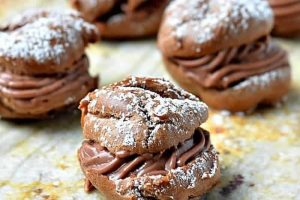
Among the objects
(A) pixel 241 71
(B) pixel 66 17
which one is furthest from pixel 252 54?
(B) pixel 66 17

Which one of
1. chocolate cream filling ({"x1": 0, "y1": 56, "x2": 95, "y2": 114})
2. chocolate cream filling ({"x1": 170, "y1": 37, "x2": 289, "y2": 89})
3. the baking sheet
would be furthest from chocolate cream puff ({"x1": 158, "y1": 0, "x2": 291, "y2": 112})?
chocolate cream filling ({"x1": 0, "y1": 56, "x2": 95, "y2": 114})

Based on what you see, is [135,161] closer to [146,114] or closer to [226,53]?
[146,114]

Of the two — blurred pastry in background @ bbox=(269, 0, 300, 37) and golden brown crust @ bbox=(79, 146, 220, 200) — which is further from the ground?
blurred pastry in background @ bbox=(269, 0, 300, 37)

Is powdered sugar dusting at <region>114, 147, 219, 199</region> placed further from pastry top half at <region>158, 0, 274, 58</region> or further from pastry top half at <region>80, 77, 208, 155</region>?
pastry top half at <region>158, 0, 274, 58</region>

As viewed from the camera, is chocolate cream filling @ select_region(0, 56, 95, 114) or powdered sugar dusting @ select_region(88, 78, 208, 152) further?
chocolate cream filling @ select_region(0, 56, 95, 114)

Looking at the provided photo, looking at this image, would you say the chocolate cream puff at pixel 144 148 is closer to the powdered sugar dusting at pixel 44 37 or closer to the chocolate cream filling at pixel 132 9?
the powdered sugar dusting at pixel 44 37

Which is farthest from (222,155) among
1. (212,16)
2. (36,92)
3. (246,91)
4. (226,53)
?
(36,92)
